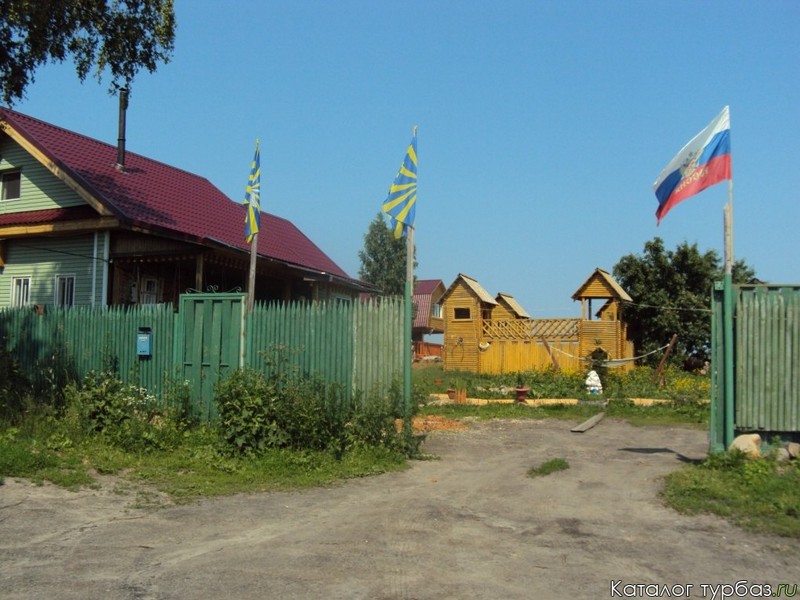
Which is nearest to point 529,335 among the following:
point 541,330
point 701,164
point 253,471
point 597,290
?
point 541,330

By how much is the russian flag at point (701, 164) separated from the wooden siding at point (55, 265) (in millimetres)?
12958

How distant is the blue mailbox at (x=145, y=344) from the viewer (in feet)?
39.5

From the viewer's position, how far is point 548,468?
901 cm

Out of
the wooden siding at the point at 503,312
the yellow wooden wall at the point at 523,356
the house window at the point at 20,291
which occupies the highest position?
the wooden siding at the point at 503,312

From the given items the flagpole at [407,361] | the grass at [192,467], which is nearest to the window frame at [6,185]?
the grass at [192,467]

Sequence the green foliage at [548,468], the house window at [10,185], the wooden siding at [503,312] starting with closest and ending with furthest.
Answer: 1. the green foliage at [548,468]
2. the house window at [10,185]
3. the wooden siding at [503,312]

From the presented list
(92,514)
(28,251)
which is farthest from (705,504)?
(28,251)

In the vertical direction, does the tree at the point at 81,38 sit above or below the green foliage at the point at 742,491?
above

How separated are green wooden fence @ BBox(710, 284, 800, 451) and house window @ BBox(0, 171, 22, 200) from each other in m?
17.5

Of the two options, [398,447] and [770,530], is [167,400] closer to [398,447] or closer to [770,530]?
[398,447]

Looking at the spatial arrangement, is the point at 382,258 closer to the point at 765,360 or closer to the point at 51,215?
the point at 51,215

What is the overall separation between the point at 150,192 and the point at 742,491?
53.5 ft

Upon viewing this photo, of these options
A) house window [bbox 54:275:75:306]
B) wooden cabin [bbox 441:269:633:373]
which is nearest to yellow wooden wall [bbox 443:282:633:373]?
wooden cabin [bbox 441:269:633:373]

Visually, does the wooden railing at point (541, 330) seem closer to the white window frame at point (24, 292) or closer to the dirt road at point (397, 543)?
the white window frame at point (24, 292)
